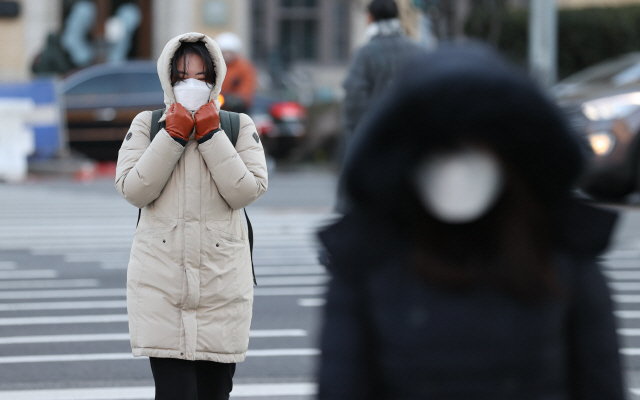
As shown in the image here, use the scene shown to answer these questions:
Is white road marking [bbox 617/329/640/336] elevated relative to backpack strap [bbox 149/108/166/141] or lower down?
lower down

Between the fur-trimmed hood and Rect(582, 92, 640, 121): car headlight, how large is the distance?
8588mm

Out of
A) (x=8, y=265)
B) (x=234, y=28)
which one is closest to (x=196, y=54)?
(x=8, y=265)

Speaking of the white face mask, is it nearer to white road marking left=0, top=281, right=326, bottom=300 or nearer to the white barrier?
white road marking left=0, top=281, right=326, bottom=300

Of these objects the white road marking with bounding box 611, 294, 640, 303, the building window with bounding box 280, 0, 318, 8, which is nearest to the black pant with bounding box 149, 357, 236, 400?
the white road marking with bounding box 611, 294, 640, 303

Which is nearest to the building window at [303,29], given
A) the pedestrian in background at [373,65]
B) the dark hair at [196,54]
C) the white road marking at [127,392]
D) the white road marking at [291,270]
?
the white road marking at [291,270]

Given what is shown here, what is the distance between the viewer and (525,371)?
1684 mm

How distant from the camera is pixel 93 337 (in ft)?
21.9

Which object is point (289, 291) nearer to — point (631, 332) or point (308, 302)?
point (308, 302)

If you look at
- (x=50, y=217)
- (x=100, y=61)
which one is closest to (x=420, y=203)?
(x=50, y=217)

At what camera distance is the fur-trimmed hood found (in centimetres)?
377

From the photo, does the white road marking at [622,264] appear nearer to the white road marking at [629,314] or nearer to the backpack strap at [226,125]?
the white road marking at [629,314]

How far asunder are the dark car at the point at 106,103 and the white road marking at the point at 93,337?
11.9 metres

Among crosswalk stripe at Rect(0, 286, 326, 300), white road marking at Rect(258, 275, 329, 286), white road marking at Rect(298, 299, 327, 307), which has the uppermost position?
white road marking at Rect(298, 299, 327, 307)

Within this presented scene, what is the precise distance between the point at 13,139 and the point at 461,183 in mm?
16236
